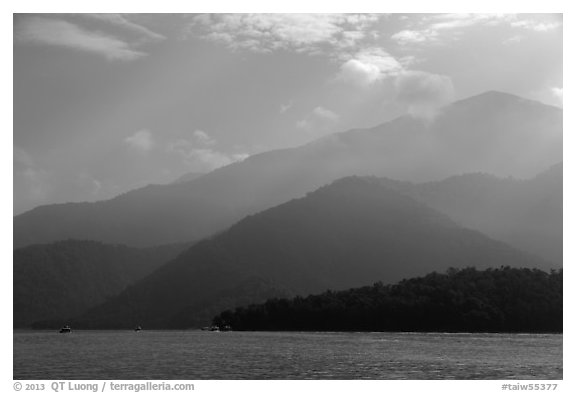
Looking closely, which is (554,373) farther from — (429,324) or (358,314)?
(358,314)

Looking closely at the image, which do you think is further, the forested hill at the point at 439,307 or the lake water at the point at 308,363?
the forested hill at the point at 439,307

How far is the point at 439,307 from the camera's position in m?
164

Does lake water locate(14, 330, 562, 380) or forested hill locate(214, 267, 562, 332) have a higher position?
forested hill locate(214, 267, 562, 332)

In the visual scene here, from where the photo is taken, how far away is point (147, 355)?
89.4 m

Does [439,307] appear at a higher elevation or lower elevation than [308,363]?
higher

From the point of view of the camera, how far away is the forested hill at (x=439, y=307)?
6191 inches

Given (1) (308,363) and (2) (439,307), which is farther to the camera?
(2) (439,307)

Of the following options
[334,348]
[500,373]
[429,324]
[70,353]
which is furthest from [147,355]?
[429,324]

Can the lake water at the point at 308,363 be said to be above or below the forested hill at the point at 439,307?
below

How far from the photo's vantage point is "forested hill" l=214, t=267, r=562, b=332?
516 feet

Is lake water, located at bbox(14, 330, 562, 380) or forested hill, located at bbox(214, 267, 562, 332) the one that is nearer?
lake water, located at bbox(14, 330, 562, 380)
